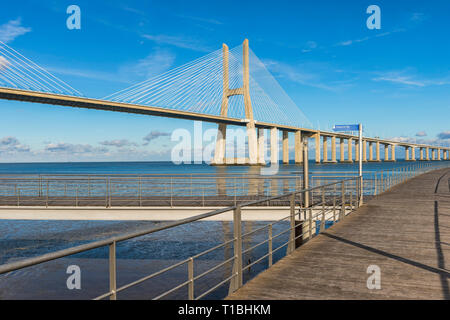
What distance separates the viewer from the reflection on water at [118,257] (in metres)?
6.35

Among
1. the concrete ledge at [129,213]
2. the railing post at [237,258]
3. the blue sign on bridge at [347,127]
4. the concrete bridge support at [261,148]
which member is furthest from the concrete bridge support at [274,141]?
the railing post at [237,258]

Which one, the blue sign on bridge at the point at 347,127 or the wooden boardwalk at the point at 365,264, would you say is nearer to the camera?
the wooden boardwalk at the point at 365,264

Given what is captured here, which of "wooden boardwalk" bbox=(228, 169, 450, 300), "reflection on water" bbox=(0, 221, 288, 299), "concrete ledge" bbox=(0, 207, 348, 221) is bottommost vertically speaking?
"reflection on water" bbox=(0, 221, 288, 299)

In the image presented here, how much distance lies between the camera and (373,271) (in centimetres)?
381

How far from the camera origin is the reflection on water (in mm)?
6352

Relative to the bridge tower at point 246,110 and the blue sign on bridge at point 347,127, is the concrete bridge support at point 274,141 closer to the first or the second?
the bridge tower at point 246,110

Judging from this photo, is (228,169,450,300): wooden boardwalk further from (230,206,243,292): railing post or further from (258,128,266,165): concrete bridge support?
(258,128,266,165): concrete bridge support

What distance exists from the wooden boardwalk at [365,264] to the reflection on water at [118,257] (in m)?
1.43

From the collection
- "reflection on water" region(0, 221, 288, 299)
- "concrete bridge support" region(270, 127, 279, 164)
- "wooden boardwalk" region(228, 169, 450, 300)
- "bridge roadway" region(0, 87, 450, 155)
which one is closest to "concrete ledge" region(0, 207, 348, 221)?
"reflection on water" region(0, 221, 288, 299)

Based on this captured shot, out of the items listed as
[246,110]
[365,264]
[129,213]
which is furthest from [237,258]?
[246,110]

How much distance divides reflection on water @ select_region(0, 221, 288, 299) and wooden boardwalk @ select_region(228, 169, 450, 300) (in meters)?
1.43

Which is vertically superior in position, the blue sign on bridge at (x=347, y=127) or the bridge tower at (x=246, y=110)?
the bridge tower at (x=246, y=110)
